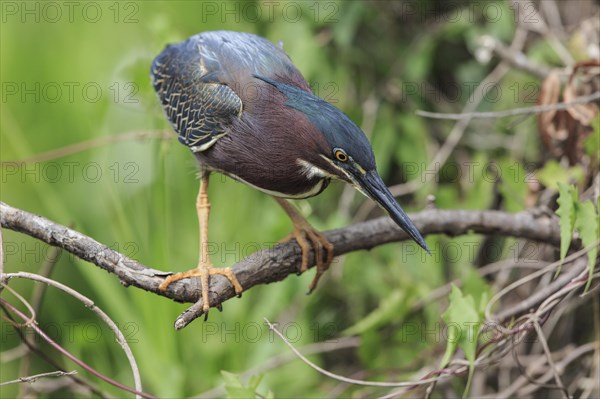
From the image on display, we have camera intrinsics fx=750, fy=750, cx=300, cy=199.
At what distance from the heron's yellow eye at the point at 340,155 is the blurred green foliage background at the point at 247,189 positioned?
110cm

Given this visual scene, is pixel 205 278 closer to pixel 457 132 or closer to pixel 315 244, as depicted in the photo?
pixel 315 244

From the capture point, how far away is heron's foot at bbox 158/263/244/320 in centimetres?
208

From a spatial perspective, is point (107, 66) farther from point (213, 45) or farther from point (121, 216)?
point (213, 45)

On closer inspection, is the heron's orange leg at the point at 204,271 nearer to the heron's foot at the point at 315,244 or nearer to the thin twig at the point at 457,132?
the heron's foot at the point at 315,244

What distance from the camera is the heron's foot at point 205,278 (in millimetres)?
2076

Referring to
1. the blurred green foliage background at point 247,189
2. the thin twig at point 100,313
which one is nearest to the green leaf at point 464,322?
the thin twig at point 100,313

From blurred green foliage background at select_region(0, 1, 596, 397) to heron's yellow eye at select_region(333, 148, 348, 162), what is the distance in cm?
110

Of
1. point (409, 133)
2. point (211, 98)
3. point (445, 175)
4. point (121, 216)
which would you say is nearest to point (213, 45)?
point (211, 98)

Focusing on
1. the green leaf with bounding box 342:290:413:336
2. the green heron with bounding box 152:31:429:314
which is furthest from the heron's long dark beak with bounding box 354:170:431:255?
the green leaf with bounding box 342:290:413:336

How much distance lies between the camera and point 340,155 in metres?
2.24

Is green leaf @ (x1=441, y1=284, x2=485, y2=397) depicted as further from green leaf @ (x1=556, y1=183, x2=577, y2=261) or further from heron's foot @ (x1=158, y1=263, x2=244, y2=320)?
heron's foot @ (x1=158, y1=263, x2=244, y2=320)

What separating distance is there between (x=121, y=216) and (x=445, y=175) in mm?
1679

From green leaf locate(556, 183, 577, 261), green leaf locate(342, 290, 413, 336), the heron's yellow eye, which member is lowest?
green leaf locate(342, 290, 413, 336)

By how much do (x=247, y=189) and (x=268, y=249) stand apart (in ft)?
5.83
